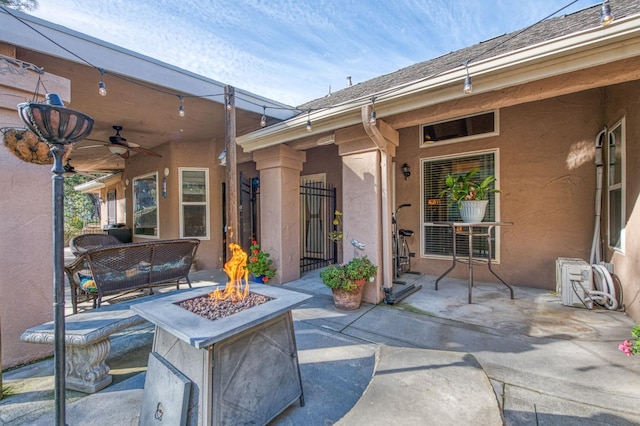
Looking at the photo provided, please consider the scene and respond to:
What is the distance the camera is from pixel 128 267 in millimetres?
3412

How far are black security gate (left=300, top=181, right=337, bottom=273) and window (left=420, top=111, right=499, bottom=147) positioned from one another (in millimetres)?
2357

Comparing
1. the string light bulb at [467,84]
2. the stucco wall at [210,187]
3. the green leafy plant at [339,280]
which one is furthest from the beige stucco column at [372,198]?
the stucco wall at [210,187]

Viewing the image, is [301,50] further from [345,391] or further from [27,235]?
[345,391]

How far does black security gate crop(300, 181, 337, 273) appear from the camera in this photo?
645cm

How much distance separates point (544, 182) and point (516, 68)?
2537mm

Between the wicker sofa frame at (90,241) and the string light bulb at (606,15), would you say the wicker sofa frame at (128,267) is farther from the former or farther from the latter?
the string light bulb at (606,15)

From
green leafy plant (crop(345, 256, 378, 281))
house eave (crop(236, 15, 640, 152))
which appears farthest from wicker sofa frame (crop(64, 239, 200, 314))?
house eave (crop(236, 15, 640, 152))

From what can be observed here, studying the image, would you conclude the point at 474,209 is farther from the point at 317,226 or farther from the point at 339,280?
the point at 317,226

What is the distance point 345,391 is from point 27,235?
10.7ft

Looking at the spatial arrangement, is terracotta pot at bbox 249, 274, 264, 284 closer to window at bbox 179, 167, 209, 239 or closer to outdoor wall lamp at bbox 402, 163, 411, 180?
window at bbox 179, 167, 209, 239

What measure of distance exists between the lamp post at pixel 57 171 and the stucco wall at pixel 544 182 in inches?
214

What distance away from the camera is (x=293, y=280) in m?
5.19

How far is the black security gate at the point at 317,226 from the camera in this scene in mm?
6449

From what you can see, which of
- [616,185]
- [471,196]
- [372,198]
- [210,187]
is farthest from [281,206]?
[616,185]
